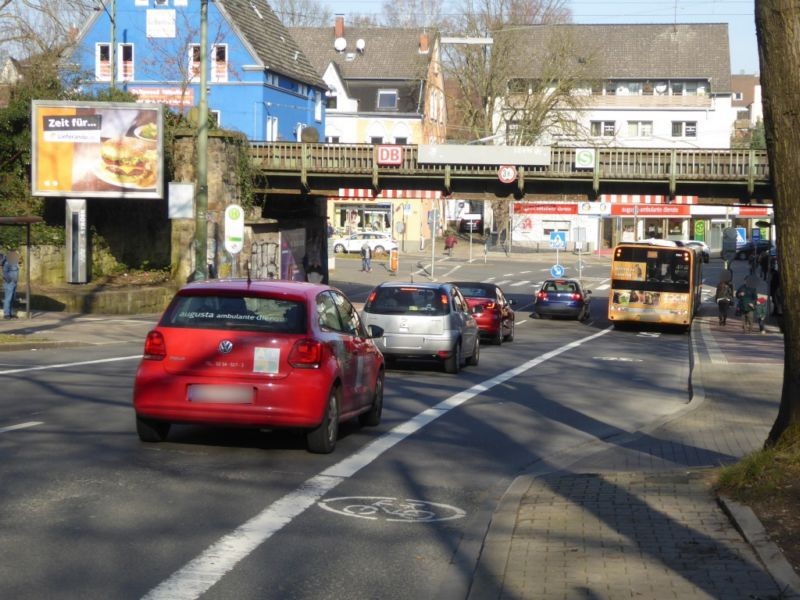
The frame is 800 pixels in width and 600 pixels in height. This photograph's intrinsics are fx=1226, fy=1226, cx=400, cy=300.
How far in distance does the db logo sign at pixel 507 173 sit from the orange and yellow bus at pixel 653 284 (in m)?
4.41

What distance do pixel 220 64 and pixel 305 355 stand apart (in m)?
48.3

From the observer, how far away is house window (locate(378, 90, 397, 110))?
84250mm

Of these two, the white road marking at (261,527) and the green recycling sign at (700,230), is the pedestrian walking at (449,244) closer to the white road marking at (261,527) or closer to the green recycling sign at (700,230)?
the green recycling sign at (700,230)

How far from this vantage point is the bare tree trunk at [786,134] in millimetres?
8492

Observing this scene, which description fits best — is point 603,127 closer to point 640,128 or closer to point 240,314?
point 640,128

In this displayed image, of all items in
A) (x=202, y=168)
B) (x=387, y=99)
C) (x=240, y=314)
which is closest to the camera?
(x=240, y=314)

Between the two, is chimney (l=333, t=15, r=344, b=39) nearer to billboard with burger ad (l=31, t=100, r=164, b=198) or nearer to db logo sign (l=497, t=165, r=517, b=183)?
db logo sign (l=497, t=165, r=517, b=183)

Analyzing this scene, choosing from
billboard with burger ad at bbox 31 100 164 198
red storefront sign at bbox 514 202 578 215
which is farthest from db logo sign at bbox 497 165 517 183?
red storefront sign at bbox 514 202 578 215

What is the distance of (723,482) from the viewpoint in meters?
8.72

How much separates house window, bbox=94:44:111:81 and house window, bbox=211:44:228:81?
17.5ft

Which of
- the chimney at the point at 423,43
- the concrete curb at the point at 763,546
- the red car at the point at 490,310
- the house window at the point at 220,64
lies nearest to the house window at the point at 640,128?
the chimney at the point at 423,43

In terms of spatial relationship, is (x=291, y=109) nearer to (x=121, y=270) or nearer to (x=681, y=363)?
(x=121, y=270)

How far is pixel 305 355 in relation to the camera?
10555 millimetres

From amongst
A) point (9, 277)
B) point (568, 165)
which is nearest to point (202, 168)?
point (9, 277)
